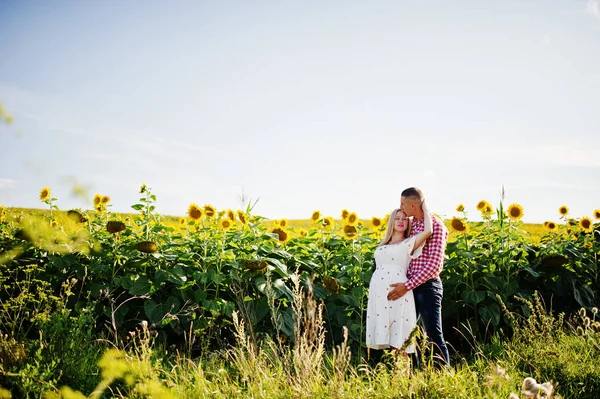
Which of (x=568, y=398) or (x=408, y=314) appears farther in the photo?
(x=408, y=314)

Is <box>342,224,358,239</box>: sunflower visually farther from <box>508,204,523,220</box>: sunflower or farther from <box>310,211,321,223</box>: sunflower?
<box>508,204,523,220</box>: sunflower

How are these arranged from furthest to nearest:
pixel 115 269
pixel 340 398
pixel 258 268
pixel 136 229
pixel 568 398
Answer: pixel 136 229 < pixel 115 269 < pixel 258 268 < pixel 568 398 < pixel 340 398

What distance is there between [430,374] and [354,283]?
2.23 metres

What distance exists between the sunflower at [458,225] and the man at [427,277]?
1.34 metres

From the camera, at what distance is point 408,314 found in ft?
13.8

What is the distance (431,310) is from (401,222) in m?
0.73

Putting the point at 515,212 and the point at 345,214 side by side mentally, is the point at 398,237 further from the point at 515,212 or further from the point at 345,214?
the point at 515,212

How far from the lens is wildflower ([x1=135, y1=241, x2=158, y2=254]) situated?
16.4ft

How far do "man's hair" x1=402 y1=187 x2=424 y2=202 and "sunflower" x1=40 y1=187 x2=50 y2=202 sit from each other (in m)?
3.89

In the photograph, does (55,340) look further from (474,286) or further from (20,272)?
(474,286)

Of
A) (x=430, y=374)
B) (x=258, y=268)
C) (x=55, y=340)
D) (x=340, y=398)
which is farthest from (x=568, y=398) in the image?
(x=55, y=340)

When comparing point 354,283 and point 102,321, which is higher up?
point 354,283

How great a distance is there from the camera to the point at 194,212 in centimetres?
535

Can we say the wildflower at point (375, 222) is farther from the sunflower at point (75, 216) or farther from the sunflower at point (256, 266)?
the sunflower at point (75, 216)
